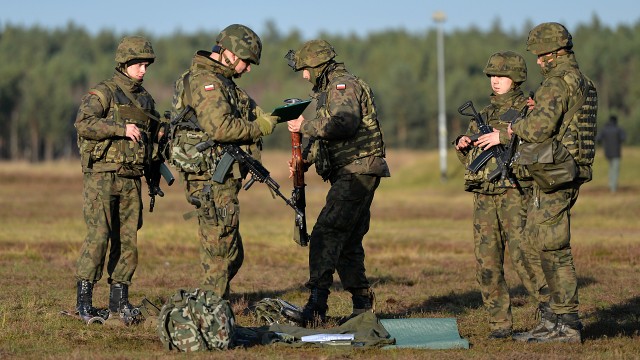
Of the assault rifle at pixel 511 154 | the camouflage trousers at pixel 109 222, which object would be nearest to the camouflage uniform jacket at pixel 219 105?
the camouflage trousers at pixel 109 222

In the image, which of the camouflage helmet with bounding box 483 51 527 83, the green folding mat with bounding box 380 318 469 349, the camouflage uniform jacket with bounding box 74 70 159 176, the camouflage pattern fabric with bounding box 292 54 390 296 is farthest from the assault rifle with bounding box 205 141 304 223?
the camouflage helmet with bounding box 483 51 527 83

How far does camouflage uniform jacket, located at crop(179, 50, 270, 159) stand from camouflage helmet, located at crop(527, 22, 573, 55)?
242cm

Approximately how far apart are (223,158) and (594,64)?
12796 centimetres

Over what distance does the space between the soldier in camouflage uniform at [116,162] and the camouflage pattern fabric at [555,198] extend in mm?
3802

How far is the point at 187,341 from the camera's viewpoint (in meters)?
9.12

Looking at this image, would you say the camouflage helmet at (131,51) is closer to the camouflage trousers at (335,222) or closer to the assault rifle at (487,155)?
the camouflage trousers at (335,222)

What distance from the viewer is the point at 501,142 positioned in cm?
1019

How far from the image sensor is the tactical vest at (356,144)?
10.7 m

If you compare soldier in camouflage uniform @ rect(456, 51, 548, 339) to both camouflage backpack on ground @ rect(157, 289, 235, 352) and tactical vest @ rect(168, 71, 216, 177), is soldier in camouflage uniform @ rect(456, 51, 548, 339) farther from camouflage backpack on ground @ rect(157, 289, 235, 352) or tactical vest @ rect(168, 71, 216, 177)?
camouflage backpack on ground @ rect(157, 289, 235, 352)

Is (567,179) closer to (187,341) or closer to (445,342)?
(445,342)

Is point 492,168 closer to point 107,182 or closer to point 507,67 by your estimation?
point 507,67

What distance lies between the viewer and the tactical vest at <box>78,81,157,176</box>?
11102mm

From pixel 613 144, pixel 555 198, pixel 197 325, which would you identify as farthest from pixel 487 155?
pixel 613 144

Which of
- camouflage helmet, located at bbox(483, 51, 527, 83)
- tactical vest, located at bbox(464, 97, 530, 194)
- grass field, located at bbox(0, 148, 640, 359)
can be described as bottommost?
grass field, located at bbox(0, 148, 640, 359)
